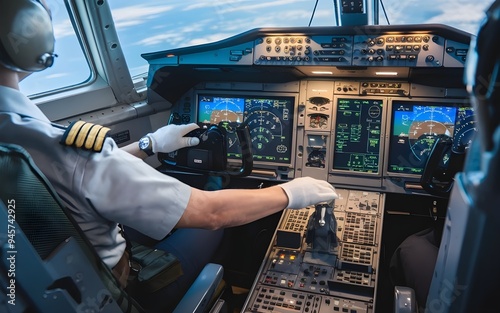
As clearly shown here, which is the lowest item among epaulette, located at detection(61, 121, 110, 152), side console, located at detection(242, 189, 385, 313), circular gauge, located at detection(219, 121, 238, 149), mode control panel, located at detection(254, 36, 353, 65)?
side console, located at detection(242, 189, 385, 313)

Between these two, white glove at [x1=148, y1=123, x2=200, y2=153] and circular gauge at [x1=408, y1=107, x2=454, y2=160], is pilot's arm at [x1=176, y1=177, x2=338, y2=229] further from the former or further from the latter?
circular gauge at [x1=408, y1=107, x2=454, y2=160]

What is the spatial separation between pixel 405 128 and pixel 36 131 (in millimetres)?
2089

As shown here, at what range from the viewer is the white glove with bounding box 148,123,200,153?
2201mm

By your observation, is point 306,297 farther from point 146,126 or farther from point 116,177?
point 146,126

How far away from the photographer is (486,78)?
462 mm

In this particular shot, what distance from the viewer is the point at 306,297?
1.73m

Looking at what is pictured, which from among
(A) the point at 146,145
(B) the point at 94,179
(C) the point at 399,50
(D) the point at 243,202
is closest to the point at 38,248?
(B) the point at 94,179

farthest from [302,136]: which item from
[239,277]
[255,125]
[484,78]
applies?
[484,78]

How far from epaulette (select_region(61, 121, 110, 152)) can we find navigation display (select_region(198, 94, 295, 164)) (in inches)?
71.7

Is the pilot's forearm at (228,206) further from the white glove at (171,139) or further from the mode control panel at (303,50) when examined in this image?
the mode control panel at (303,50)

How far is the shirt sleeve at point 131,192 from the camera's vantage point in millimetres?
1088

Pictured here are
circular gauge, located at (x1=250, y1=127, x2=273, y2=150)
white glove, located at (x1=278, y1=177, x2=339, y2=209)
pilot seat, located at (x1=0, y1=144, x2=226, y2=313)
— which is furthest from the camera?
circular gauge, located at (x1=250, y1=127, x2=273, y2=150)

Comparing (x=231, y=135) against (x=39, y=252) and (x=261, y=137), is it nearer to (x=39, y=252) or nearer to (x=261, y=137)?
(x=261, y=137)

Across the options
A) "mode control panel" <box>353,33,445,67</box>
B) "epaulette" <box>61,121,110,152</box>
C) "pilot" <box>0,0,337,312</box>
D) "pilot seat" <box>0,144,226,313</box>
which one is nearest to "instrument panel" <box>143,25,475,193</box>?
"mode control panel" <box>353,33,445,67</box>
